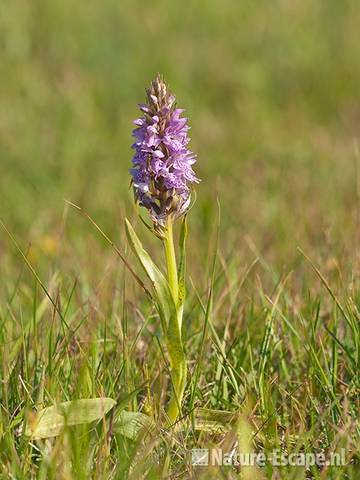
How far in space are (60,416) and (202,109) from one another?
502 cm

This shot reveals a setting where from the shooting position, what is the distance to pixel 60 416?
7.11ft

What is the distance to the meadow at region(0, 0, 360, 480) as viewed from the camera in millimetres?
2205

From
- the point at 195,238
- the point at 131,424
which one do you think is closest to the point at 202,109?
the point at 195,238

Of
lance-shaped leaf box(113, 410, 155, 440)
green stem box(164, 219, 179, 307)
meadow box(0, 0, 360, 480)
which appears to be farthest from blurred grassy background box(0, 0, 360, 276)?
lance-shaped leaf box(113, 410, 155, 440)

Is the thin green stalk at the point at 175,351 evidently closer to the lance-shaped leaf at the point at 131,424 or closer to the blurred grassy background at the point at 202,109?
the lance-shaped leaf at the point at 131,424

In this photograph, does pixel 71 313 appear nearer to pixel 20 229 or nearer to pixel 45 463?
pixel 45 463

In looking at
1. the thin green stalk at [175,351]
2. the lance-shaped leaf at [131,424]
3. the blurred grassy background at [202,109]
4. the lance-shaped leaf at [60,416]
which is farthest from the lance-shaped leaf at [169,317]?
the blurred grassy background at [202,109]

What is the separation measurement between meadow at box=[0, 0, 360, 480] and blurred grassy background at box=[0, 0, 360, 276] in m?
0.02

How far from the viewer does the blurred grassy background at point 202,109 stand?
16.1ft

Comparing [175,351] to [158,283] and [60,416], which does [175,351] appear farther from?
[60,416]

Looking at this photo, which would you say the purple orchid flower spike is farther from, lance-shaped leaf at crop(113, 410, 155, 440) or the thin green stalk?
lance-shaped leaf at crop(113, 410, 155, 440)

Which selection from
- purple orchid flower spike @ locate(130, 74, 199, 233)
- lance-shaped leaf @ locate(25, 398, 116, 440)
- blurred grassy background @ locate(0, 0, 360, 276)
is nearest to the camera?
lance-shaped leaf @ locate(25, 398, 116, 440)

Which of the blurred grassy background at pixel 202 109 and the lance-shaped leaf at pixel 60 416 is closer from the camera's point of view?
the lance-shaped leaf at pixel 60 416

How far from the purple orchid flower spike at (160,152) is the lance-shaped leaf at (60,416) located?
1.60 feet
